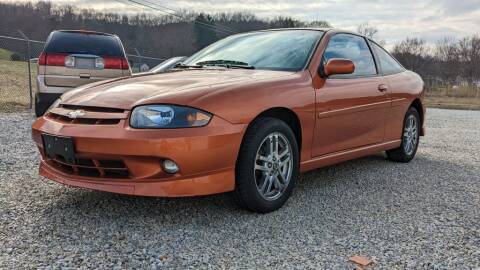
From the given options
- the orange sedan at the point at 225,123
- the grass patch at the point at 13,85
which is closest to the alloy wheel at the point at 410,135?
the orange sedan at the point at 225,123

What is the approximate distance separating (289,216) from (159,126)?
1.19 metres

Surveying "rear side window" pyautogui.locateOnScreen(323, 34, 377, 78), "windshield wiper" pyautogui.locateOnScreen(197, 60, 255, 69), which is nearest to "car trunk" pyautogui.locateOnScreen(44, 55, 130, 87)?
"windshield wiper" pyautogui.locateOnScreen(197, 60, 255, 69)

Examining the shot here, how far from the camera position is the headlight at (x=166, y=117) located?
3.00 metres

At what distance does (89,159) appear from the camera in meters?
3.11

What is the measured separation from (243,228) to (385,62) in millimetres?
3084

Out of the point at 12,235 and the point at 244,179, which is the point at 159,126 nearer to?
the point at 244,179

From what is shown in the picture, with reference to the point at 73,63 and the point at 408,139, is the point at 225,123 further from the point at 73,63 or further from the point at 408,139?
the point at 73,63

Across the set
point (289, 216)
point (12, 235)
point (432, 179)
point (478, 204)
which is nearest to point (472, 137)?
point (432, 179)

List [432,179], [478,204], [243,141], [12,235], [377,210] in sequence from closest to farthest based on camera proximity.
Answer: [12,235]
[243,141]
[377,210]
[478,204]
[432,179]

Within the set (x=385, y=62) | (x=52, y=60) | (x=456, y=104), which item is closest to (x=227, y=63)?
(x=385, y=62)

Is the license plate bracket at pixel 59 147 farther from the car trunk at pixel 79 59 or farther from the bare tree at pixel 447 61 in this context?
the bare tree at pixel 447 61

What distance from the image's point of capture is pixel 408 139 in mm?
5781

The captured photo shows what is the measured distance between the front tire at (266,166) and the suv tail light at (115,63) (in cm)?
529

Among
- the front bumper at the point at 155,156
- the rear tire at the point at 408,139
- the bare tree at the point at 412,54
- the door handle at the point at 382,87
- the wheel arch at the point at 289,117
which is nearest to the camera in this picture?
the front bumper at the point at 155,156
